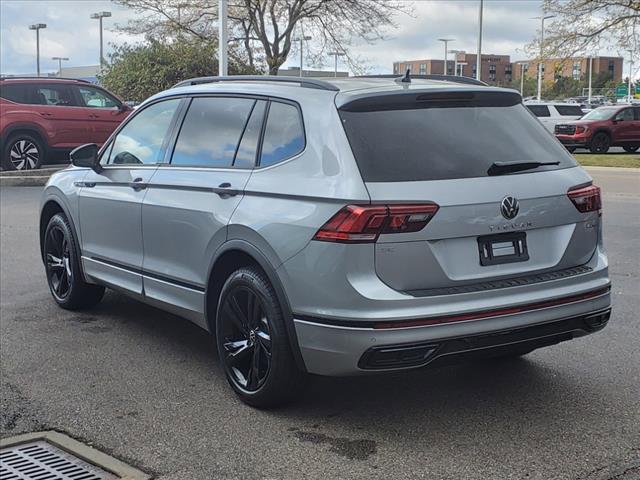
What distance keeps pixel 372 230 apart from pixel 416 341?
553 millimetres

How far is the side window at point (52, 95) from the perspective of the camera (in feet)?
57.8

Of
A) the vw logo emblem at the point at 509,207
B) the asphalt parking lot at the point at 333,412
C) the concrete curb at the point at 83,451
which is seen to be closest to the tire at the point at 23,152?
the asphalt parking lot at the point at 333,412

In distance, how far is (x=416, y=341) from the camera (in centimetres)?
393

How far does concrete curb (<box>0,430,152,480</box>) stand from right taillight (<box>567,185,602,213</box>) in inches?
100

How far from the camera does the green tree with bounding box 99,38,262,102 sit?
29.6 m

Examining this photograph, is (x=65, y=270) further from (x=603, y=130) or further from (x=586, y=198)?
(x=603, y=130)

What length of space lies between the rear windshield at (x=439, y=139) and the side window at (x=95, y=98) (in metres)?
14.9

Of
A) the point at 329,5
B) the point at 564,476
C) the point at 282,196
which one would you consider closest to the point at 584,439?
the point at 564,476

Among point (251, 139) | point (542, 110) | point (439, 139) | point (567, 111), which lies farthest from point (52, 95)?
point (567, 111)

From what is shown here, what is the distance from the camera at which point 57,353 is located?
5.76 m

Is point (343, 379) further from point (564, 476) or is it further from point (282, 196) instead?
point (564, 476)

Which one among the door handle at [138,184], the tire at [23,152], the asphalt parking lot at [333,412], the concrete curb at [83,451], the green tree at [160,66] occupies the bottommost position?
the concrete curb at [83,451]

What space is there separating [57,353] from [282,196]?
234cm

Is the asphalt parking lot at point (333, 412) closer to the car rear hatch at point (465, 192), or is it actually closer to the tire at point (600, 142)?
the car rear hatch at point (465, 192)
